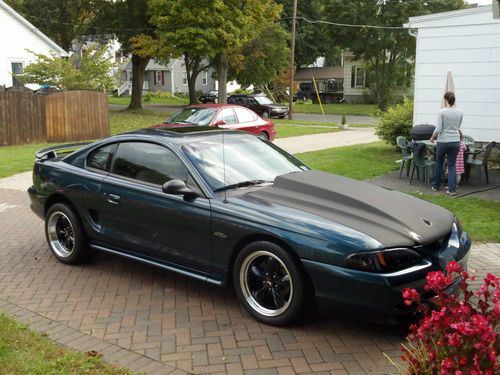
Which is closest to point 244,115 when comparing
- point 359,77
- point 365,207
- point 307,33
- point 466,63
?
point 466,63

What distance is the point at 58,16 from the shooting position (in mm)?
37094

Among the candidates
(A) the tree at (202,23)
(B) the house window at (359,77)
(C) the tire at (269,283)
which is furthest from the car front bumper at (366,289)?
(B) the house window at (359,77)

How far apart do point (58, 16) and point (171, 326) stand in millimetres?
37685

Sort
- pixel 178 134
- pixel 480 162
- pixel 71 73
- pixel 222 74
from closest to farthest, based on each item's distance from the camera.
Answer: pixel 178 134 < pixel 480 162 < pixel 71 73 < pixel 222 74

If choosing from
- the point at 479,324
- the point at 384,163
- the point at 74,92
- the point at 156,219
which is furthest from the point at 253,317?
the point at 74,92

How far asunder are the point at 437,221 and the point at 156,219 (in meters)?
2.39

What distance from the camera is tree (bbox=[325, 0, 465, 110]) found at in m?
39.5

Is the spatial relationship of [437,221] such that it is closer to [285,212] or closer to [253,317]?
[285,212]

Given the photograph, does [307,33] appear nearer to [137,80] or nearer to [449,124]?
[137,80]

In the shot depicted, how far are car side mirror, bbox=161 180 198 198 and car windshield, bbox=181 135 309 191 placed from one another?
0.20 metres

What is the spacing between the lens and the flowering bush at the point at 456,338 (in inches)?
95.0

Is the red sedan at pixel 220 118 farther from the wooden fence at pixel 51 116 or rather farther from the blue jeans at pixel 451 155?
the wooden fence at pixel 51 116

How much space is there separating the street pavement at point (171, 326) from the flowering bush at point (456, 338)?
2.98 feet

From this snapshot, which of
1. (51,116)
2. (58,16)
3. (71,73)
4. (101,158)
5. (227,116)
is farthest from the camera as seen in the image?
(58,16)
